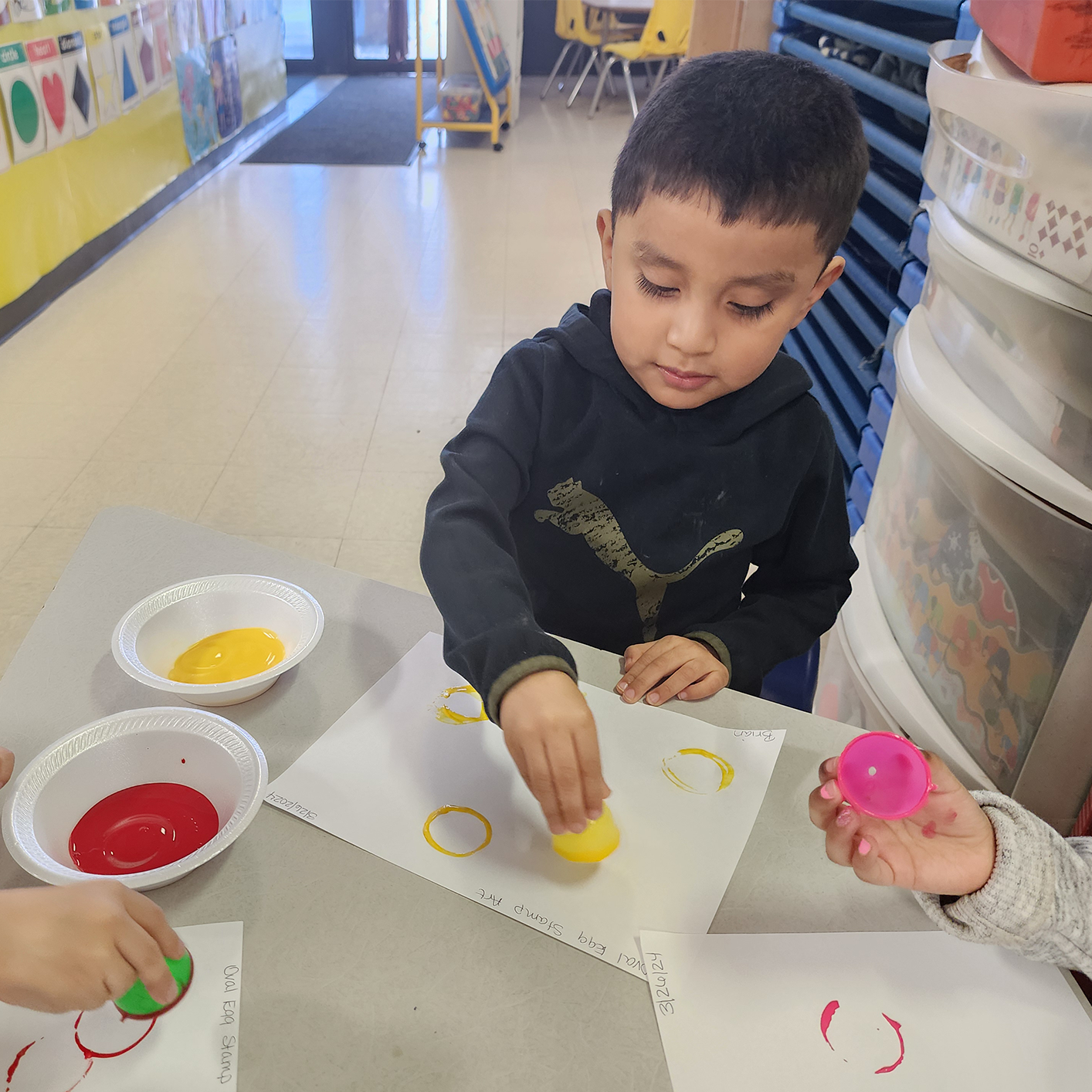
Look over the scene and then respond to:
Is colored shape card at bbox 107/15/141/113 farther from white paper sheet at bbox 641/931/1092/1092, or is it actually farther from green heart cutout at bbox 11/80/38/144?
white paper sheet at bbox 641/931/1092/1092

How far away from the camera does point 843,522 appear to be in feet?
2.98

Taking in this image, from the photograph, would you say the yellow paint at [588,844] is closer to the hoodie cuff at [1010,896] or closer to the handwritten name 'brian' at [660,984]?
the handwritten name 'brian' at [660,984]

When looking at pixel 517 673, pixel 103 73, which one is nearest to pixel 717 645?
pixel 517 673

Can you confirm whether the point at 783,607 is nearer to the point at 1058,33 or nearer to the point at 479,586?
the point at 479,586

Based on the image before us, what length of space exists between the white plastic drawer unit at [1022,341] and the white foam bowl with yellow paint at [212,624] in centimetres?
69

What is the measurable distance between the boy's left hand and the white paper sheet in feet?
0.72

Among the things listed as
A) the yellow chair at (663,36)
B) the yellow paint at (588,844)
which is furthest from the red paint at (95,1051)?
the yellow chair at (663,36)

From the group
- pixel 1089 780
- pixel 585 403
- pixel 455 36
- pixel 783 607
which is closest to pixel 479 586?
pixel 585 403

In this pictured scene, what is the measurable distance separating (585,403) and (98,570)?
0.47 metres

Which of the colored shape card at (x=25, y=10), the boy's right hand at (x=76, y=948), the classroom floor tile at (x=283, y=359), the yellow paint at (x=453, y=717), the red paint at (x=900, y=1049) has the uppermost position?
the colored shape card at (x=25, y=10)

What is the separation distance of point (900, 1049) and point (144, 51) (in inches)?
162

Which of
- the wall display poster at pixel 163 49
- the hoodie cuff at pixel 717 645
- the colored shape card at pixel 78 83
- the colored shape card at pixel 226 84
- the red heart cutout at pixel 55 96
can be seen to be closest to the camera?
the hoodie cuff at pixel 717 645

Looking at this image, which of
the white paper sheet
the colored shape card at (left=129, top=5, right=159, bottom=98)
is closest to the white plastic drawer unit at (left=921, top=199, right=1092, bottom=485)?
the white paper sheet

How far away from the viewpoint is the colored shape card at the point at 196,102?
3.95 meters
